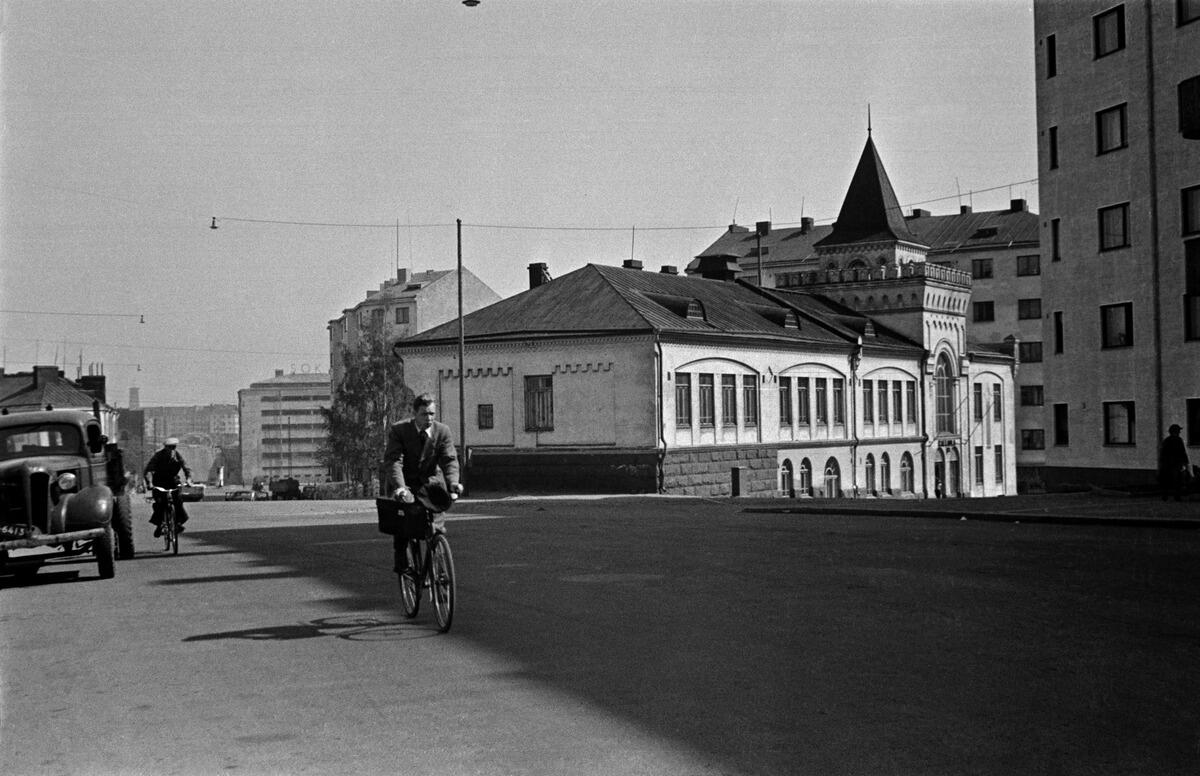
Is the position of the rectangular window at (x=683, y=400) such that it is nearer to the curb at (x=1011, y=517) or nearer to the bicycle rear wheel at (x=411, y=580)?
the curb at (x=1011, y=517)

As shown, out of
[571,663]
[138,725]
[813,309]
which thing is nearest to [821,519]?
[571,663]

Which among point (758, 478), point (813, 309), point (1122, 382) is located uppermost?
point (813, 309)

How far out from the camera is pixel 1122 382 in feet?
120

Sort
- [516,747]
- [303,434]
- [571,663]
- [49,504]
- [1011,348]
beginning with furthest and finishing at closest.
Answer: [303,434] → [1011,348] → [49,504] → [571,663] → [516,747]

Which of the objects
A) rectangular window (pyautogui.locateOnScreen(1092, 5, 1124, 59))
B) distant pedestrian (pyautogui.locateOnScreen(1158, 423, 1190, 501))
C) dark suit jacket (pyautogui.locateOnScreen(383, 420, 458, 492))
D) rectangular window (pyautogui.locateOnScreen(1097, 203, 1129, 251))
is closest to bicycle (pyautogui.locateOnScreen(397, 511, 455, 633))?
dark suit jacket (pyautogui.locateOnScreen(383, 420, 458, 492))

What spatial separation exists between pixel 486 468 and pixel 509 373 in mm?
3738

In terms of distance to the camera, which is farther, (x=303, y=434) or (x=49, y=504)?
(x=303, y=434)

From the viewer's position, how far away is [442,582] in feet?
33.6

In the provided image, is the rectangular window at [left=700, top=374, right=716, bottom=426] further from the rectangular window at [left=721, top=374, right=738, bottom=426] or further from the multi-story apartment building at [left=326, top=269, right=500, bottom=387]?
the multi-story apartment building at [left=326, top=269, right=500, bottom=387]

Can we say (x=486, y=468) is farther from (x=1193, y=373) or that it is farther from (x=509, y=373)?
(x=1193, y=373)

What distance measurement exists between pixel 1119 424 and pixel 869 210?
3389 centimetres

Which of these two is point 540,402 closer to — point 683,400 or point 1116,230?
point 683,400

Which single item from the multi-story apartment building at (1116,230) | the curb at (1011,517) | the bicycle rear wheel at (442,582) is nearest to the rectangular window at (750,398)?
the multi-story apartment building at (1116,230)

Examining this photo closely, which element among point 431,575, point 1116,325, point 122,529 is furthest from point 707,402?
point 431,575
